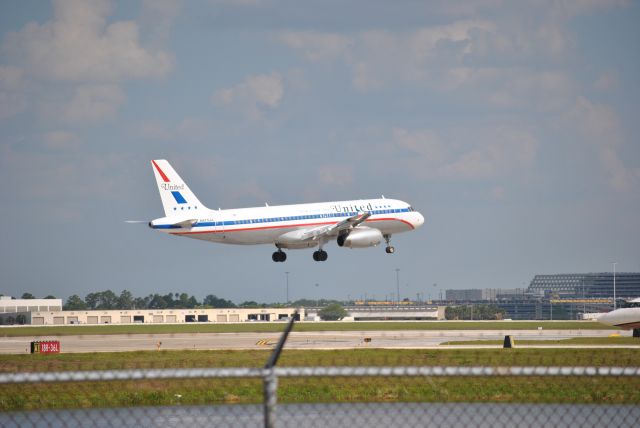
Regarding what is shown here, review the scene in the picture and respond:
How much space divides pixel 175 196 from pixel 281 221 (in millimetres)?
8899

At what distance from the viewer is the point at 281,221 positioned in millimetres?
81438

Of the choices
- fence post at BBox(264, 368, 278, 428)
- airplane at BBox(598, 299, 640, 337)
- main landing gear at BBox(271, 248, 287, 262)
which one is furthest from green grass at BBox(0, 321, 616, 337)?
fence post at BBox(264, 368, 278, 428)

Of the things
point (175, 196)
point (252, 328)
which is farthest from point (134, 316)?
point (175, 196)

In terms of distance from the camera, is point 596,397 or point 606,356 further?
point 606,356

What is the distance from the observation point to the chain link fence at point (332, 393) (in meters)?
13.1

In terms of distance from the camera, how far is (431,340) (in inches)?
2694

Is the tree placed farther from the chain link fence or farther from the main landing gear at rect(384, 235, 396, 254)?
the chain link fence

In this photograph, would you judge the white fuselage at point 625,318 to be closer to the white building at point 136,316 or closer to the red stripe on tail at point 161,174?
the red stripe on tail at point 161,174

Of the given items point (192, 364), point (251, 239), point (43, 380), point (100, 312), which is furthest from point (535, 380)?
point (100, 312)

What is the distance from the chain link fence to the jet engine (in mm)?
31598

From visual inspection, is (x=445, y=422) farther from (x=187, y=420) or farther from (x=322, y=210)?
(x=322, y=210)

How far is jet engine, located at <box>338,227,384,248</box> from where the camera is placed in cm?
8319

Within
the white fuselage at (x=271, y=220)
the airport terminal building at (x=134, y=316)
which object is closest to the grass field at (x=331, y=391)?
the white fuselage at (x=271, y=220)

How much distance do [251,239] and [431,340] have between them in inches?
794
